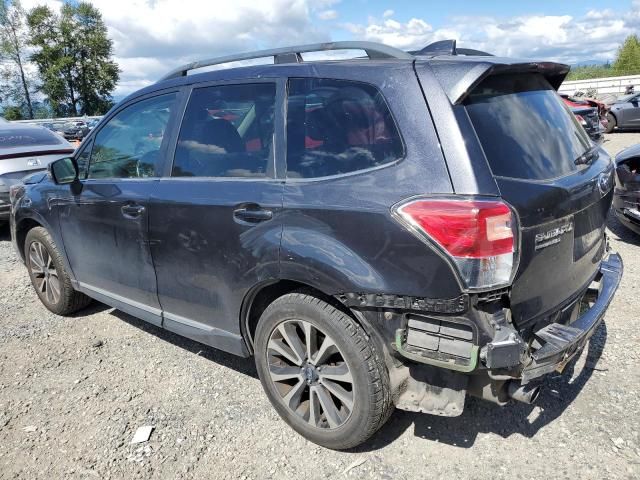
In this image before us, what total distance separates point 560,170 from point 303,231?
126 centimetres

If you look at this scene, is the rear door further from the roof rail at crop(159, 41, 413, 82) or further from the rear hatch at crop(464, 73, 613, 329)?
the roof rail at crop(159, 41, 413, 82)

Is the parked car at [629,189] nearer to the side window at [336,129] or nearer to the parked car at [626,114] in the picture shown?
the side window at [336,129]

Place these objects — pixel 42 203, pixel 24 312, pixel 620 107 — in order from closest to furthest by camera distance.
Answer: pixel 42 203 < pixel 24 312 < pixel 620 107

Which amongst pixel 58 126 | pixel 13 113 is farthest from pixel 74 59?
pixel 58 126

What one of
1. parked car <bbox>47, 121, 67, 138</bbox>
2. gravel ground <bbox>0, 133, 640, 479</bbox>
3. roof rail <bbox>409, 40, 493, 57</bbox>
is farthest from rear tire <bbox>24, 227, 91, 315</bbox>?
parked car <bbox>47, 121, 67, 138</bbox>

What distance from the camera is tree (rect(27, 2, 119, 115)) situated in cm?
5950

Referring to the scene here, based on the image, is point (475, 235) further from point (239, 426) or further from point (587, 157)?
point (239, 426)

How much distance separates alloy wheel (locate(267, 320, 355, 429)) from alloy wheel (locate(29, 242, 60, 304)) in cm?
263

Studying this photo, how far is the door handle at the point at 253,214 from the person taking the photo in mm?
2596

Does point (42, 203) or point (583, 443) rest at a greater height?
point (42, 203)

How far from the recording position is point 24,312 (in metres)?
4.79

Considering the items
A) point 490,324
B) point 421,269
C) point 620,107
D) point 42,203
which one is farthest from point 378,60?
point 620,107

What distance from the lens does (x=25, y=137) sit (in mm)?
7992

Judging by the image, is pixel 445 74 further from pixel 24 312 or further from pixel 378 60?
pixel 24 312
